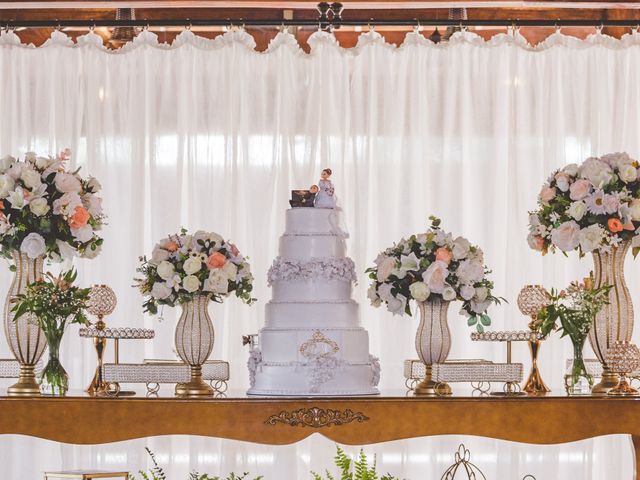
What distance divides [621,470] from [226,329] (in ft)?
7.91

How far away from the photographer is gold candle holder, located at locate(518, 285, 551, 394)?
4.38 m

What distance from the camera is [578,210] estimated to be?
421 cm

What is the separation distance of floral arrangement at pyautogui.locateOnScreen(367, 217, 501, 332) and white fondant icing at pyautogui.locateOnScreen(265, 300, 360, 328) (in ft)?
0.50

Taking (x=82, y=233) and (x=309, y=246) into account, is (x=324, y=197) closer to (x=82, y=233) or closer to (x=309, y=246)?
(x=309, y=246)

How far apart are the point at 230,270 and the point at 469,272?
3.01 ft

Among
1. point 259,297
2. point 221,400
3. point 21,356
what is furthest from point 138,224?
point 221,400

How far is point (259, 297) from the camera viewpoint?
6344 mm

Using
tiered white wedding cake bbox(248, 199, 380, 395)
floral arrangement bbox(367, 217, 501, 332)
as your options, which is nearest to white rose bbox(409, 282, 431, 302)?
floral arrangement bbox(367, 217, 501, 332)

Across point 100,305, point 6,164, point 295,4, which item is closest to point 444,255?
point 100,305

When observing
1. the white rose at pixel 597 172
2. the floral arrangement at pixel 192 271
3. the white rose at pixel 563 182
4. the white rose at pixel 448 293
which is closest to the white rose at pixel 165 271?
the floral arrangement at pixel 192 271

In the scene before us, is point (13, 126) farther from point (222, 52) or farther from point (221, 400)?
point (221, 400)

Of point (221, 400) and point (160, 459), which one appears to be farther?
point (160, 459)

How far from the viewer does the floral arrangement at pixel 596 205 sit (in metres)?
4.18

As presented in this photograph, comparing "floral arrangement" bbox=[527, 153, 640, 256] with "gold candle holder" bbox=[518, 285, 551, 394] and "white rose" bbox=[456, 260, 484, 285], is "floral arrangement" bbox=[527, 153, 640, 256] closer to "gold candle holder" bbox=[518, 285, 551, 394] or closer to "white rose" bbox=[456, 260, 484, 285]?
"gold candle holder" bbox=[518, 285, 551, 394]
